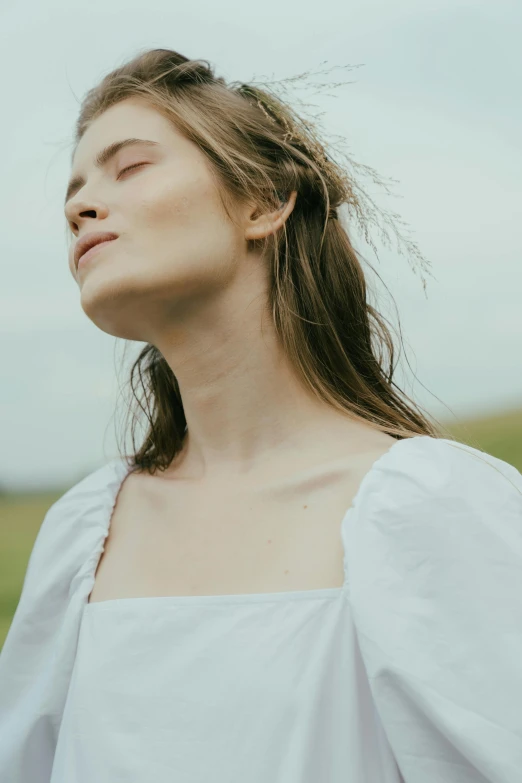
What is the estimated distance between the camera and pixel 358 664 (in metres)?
0.99

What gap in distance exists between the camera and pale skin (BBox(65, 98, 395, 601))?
45.6 inches

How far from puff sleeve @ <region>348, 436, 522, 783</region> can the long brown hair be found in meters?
0.26

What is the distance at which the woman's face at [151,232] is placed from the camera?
1.22 meters

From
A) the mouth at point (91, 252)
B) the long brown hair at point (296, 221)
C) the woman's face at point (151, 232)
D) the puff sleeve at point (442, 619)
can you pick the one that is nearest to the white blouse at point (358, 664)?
the puff sleeve at point (442, 619)

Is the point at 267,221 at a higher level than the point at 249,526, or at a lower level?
higher

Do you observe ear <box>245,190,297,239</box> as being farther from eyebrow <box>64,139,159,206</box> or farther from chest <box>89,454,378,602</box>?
chest <box>89,454,378,602</box>

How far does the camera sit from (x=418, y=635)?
36.9 inches

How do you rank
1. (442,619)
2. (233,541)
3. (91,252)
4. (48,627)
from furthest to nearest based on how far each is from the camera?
1. (48,627)
2. (91,252)
3. (233,541)
4. (442,619)

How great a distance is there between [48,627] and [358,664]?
0.62m

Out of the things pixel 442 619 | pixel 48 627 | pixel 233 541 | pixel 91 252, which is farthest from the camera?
pixel 48 627

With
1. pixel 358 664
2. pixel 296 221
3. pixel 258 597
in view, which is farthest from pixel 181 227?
pixel 358 664

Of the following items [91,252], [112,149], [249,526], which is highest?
[112,149]

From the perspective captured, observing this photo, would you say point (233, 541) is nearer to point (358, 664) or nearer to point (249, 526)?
point (249, 526)

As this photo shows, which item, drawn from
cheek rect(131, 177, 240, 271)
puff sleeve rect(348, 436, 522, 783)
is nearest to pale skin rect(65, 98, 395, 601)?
cheek rect(131, 177, 240, 271)
